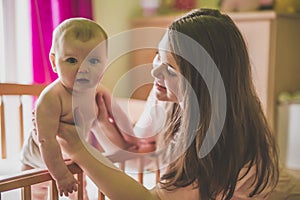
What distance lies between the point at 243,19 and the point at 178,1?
472mm

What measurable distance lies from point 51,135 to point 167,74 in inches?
9.4

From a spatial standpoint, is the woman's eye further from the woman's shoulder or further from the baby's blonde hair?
the woman's shoulder

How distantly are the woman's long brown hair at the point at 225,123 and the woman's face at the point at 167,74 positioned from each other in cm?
2

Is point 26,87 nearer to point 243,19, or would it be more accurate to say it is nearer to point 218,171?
point 218,171

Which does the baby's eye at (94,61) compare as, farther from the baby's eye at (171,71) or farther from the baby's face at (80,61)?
the baby's eye at (171,71)

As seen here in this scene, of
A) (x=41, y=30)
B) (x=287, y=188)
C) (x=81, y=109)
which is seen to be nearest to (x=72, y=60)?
(x=81, y=109)

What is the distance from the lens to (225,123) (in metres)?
0.83

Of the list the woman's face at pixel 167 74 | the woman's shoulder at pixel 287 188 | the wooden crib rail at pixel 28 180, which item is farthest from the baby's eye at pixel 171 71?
the woman's shoulder at pixel 287 188

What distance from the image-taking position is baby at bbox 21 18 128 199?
29.6 inches

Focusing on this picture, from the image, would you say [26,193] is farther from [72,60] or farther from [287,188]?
[287,188]

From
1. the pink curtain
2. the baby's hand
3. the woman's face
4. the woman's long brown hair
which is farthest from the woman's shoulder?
the pink curtain

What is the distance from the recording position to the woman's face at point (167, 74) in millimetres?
819

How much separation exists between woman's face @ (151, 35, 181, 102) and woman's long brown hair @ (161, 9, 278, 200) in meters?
0.02

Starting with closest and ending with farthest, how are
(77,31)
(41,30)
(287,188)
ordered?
(77,31) → (287,188) → (41,30)
